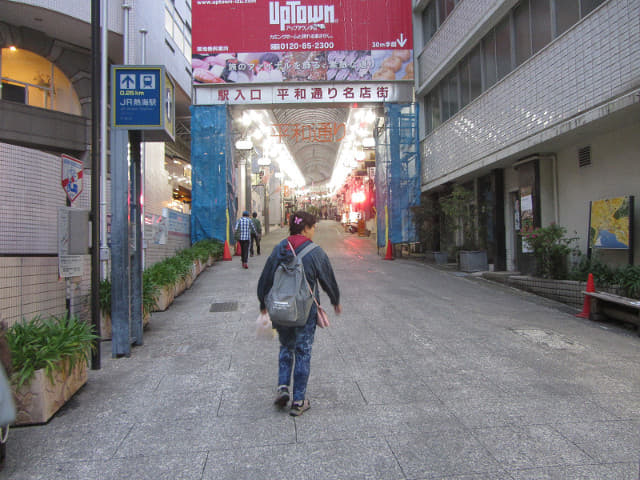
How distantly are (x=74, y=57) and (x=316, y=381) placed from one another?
15211 millimetres

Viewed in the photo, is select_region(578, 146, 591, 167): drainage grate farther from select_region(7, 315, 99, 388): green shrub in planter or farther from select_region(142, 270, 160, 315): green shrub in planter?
select_region(7, 315, 99, 388): green shrub in planter

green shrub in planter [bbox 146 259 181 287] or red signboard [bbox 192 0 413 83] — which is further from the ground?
red signboard [bbox 192 0 413 83]

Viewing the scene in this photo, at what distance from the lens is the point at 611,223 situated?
8.42m

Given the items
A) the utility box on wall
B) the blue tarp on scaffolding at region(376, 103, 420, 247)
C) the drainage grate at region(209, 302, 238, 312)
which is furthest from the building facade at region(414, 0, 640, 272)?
the utility box on wall

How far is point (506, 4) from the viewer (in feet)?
36.1

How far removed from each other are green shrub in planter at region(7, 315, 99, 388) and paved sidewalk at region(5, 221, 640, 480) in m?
0.42

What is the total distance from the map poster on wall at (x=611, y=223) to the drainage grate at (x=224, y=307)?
7107mm

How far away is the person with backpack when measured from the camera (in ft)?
11.6

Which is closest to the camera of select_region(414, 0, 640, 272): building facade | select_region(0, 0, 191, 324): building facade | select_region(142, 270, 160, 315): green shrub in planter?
select_region(142, 270, 160, 315): green shrub in planter

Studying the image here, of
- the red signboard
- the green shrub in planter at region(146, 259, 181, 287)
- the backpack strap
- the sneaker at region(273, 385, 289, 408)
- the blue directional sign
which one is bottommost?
the sneaker at region(273, 385, 289, 408)

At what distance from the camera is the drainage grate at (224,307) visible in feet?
26.5

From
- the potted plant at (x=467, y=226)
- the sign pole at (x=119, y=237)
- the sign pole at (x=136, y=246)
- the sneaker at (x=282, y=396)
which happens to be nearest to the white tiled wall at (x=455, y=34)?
the potted plant at (x=467, y=226)

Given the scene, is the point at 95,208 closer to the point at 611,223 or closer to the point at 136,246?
the point at 136,246

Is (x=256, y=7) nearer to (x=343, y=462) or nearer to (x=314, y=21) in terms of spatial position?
(x=314, y=21)
